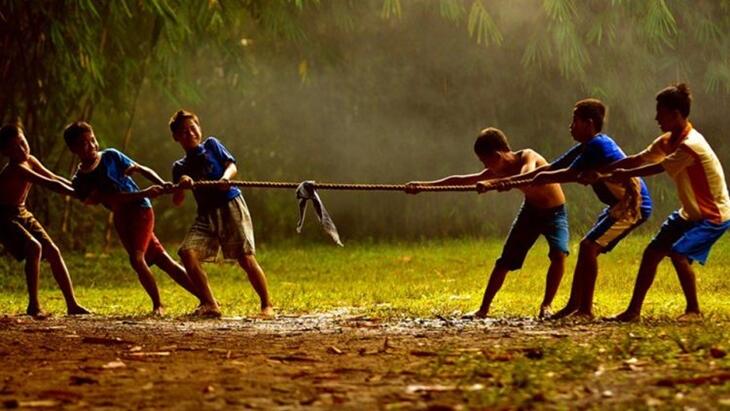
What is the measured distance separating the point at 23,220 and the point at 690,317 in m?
4.38

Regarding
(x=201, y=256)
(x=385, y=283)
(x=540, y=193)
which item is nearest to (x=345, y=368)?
(x=540, y=193)

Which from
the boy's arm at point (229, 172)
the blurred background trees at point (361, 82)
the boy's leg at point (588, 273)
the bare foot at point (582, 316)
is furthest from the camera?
the blurred background trees at point (361, 82)

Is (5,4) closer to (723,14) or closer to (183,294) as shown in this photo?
(183,294)

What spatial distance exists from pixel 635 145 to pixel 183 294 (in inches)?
267

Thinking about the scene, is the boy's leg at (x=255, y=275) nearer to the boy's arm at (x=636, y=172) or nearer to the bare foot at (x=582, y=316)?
the bare foot at (x=582, y=316)

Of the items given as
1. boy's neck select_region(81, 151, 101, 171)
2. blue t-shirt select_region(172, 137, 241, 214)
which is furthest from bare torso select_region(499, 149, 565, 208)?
boy's neck select_region(81, 151, 101, 171)

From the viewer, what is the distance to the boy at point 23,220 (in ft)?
28.0

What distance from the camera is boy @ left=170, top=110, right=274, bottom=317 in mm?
8281

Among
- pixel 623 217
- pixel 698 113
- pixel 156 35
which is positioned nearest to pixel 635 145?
pixel 698 113

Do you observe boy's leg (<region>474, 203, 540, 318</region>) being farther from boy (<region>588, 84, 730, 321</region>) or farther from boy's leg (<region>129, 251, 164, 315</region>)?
boy's leg (<region>129, 251, 164, 315</region>)

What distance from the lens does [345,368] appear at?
5559 mm

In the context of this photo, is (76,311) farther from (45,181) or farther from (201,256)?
(201,256)

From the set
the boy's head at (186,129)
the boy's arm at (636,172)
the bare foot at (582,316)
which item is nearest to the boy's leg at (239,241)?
the boy's head at (186,129)

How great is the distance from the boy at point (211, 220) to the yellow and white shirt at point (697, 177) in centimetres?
272
